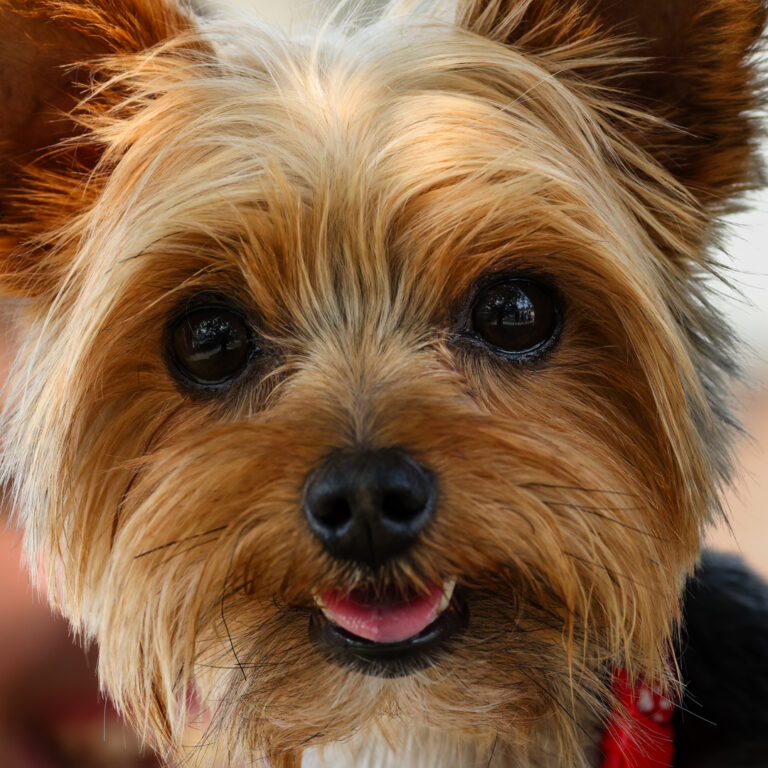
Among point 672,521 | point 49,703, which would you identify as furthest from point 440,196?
point 49,703

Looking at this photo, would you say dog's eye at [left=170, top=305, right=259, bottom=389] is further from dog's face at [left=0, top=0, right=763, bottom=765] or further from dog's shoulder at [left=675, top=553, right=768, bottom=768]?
dog's shoulder at [left=675, top=553, right=768, bottom=768]

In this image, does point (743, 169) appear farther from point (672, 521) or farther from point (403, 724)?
point (403, 724)

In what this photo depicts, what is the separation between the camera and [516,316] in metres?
2.06

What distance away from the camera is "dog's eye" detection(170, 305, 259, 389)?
2.09m

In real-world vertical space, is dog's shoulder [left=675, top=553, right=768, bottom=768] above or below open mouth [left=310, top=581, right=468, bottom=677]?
below

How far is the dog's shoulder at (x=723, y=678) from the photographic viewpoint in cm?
231

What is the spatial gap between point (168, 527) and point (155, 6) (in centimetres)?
121

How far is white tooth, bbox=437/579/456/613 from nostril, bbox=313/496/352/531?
0.85ft

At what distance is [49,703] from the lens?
8.41 ft

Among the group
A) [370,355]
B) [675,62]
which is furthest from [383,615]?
[675,62]

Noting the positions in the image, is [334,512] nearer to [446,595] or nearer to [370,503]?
[370,503]

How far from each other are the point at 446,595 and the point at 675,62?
4.37 feet

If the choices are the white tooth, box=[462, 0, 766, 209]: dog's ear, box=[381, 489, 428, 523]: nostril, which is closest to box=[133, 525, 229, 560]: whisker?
box=[381, 489, 428, 523]: nostril

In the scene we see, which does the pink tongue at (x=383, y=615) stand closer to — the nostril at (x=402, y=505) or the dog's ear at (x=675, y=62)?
the nostril at (x=402, y=505)
